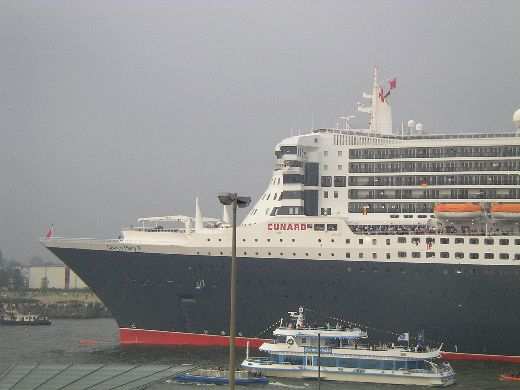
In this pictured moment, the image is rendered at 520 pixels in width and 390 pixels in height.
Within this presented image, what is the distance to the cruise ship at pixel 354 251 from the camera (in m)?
51.8

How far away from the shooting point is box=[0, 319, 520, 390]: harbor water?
47812mm

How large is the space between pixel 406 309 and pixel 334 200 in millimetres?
7410

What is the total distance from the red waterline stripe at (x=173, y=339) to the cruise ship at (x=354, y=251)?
0.06 metres

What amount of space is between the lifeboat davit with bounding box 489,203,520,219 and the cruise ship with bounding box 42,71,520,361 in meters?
0.07

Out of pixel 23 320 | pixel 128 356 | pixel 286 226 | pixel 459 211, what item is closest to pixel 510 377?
pixel 459 211

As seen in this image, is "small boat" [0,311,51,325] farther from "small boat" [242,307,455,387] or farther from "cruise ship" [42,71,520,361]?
"small boat" [242,307,455,387]

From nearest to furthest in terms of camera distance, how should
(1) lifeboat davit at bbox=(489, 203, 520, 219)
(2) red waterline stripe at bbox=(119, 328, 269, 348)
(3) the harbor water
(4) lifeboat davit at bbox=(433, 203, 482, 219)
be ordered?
(3) the harbor water < (1) lifeboat davit at bbox=(489, 203, 520, 219) < (4) lifeboat davit at bbox=(433, 203, 482, 219) < (2) red waterline stripe at bbox=(119, 328, 269, 348)

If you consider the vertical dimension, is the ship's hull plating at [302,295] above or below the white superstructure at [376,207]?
below

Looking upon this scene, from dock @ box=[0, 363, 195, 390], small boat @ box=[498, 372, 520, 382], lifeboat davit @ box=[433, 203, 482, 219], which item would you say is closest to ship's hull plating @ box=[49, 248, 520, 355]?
lifeboat davit @ box=[433, 203, 482, 219]

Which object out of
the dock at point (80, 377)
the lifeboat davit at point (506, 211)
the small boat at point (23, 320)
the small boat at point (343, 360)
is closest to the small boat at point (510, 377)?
the small boat at point (343, 360)

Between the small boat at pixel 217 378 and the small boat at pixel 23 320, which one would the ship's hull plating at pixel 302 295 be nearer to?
the small boat at pixel 217 378

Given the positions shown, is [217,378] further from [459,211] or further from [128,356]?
[459,211]

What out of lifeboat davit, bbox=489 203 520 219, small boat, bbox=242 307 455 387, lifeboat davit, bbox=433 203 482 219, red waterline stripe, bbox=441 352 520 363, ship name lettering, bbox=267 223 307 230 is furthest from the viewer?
ship name lettering, bbox=267 223 307 230

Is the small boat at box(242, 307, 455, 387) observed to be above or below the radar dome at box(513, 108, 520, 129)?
below
